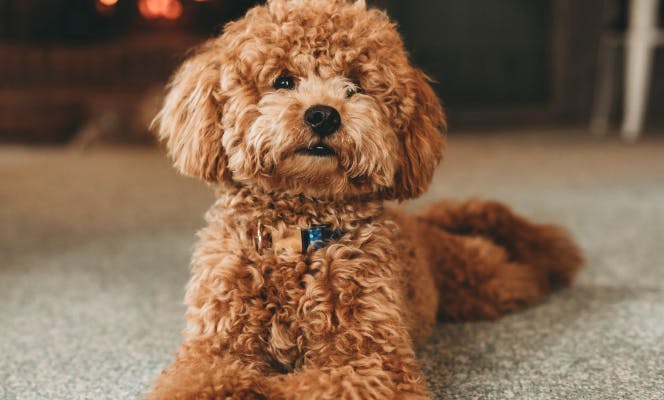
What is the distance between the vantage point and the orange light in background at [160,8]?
5.14 metres

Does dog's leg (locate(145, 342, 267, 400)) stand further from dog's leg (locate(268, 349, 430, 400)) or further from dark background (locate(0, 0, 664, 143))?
dark background (locate(0, 0, 664, 143))

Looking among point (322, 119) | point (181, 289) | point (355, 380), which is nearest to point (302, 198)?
point (322, 119)

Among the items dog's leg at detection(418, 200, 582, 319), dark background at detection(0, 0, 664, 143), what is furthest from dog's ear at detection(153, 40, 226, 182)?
dark background at detection(0, 0, 664, 143)

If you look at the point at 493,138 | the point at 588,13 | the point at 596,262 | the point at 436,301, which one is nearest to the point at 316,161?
the point at 436,301

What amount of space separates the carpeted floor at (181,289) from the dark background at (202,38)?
1147mm

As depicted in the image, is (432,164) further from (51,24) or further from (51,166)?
(51,24)

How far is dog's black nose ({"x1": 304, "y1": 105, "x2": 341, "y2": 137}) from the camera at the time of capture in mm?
1104

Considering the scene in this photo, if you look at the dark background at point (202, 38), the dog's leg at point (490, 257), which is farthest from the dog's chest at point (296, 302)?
the dark background at point (202, 38)

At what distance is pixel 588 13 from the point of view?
5594 millimetres

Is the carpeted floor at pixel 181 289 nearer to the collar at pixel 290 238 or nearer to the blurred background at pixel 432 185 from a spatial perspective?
the blurred background at pixel 432 185

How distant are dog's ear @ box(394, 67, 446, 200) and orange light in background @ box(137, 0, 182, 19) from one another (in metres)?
4.27

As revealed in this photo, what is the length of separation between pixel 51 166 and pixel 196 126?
288 centimetres

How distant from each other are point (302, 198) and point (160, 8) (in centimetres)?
439

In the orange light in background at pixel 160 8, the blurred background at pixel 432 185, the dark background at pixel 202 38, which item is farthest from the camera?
the orange light in background at pixel 160 8
